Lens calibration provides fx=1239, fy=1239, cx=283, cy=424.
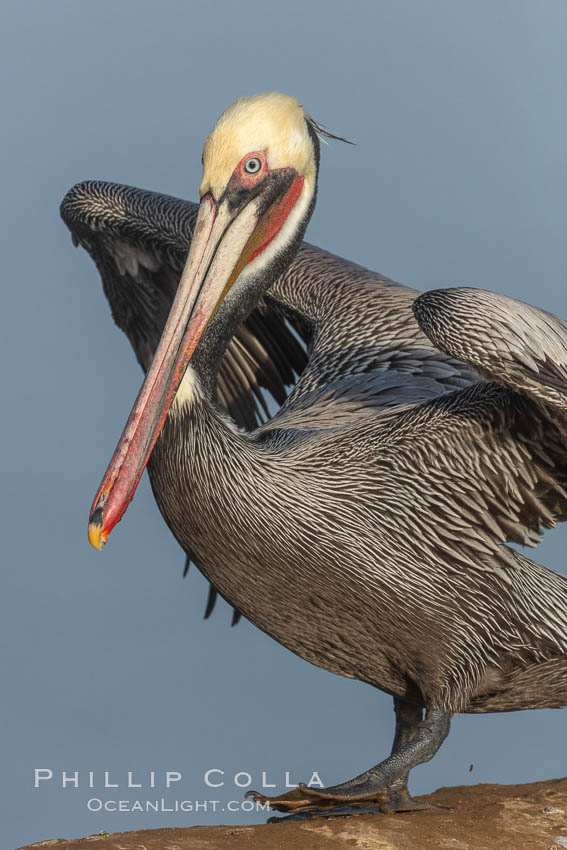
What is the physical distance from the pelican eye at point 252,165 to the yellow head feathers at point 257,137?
0.11 feet

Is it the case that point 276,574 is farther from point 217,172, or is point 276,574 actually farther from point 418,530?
point 217,172

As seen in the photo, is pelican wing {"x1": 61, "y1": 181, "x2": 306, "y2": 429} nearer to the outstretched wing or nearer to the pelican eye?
the outstretched wing

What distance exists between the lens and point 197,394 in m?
4.33

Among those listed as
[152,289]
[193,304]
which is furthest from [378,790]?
[152,289]

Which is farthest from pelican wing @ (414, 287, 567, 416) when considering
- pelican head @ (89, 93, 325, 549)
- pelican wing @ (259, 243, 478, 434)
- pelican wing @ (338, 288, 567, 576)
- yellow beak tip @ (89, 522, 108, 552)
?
yellow beak tip @ (89, 522, 108, 552)

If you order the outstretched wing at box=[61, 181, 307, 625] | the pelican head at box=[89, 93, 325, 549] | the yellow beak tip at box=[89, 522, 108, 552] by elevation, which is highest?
the outstretched wing at box=[61, 181, 307, 625]

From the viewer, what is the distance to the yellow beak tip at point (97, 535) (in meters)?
3.86

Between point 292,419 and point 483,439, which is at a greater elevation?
point 292,419

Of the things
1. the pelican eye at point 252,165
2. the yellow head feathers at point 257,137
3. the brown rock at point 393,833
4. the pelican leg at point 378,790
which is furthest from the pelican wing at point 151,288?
the brown rock at point 393,833

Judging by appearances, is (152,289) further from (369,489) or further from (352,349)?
(369,489)

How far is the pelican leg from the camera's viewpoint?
4426 millimetres

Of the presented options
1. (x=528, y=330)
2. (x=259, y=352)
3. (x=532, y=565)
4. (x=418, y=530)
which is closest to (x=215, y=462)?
(x=418, y=530)

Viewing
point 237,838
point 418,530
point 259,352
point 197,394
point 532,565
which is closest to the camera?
point 237,838

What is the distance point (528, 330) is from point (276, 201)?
1.09 metres
